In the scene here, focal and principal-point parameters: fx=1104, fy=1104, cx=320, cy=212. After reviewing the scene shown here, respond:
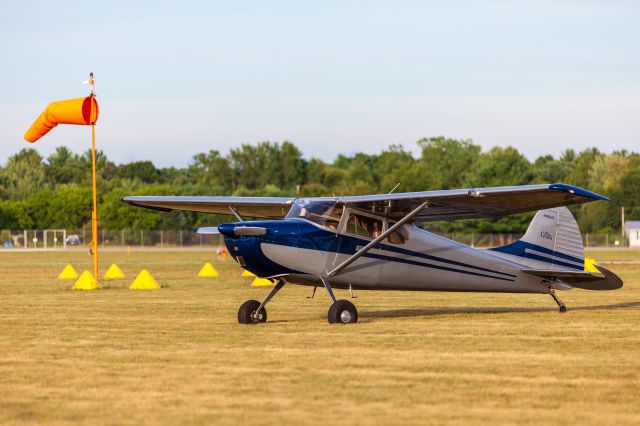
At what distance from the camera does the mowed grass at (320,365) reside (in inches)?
350

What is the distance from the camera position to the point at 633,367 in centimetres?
1151

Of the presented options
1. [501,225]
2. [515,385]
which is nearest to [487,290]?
[515,385]

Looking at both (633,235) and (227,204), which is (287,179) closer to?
(633,235)

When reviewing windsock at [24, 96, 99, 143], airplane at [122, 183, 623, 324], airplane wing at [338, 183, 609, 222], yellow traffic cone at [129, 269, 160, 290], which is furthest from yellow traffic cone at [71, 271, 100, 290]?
airplane wing at [338, 183, 609, 222]

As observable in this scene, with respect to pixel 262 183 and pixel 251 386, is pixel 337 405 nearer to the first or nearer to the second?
pixel 251 386

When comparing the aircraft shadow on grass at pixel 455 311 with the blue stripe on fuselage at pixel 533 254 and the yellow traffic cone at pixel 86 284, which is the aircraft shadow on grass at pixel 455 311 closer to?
the blue stripe on fuselage at pixel 533 254

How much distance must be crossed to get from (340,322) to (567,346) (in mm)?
4261

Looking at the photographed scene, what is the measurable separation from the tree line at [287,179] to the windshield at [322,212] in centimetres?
7331

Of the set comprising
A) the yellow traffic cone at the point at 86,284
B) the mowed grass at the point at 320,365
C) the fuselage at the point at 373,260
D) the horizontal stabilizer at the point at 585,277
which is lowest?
the mowed grass at the point at 320,365

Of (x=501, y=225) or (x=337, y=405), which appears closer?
(x=337, y=405)

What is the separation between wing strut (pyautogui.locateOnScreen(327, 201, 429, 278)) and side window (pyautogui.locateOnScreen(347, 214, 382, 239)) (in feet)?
0.92

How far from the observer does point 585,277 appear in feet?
62.0

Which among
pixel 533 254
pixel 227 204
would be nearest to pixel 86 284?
pixel 227 204

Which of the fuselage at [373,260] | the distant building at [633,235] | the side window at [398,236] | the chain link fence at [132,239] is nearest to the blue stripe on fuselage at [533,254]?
the fuselage at [373,260]
